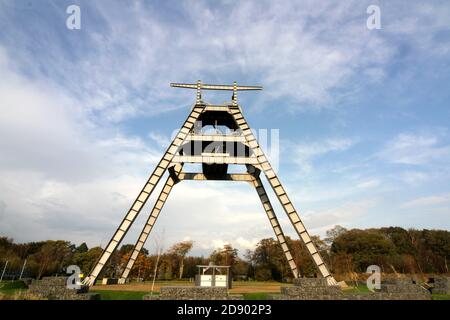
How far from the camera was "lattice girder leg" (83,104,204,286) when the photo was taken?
20188mm

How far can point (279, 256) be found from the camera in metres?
55.3

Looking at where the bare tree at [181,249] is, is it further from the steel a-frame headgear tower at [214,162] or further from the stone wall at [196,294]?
the stone wall at [196,294]

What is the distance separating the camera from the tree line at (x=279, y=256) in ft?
184

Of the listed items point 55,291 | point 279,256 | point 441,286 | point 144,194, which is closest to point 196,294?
point 55,291

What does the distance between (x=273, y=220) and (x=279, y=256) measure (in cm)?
3181

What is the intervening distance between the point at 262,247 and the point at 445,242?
4138 centimetres

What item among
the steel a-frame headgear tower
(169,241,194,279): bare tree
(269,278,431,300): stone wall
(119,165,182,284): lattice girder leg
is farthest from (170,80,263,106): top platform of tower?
(169,241,194,279): bare tree

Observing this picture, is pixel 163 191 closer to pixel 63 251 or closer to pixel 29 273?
pixel 29 273

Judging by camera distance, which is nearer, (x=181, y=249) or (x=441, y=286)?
(x=441, y=286)

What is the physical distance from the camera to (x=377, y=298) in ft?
53.0


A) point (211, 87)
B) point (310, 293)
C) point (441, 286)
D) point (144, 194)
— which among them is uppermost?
point (211, 87)

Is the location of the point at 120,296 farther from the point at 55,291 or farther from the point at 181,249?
the point at 181,249

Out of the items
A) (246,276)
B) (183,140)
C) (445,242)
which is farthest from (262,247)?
(183,140)
